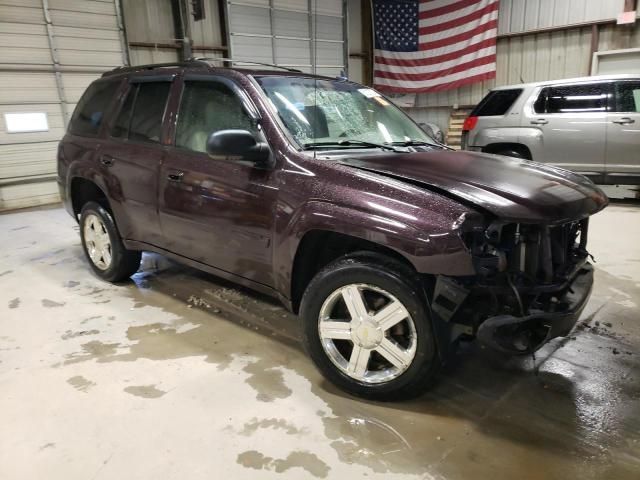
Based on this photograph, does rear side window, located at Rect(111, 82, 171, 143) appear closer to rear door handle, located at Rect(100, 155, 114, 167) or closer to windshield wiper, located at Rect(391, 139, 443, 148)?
rear door handle, located at Rect(100, 155, 114, 167)

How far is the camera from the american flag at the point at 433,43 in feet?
36.8

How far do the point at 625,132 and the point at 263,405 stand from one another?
666cm

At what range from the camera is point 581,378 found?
2.71 m

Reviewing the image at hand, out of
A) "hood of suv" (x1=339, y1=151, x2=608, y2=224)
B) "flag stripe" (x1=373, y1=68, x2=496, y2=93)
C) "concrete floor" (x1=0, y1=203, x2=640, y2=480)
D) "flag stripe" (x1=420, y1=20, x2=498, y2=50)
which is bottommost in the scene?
"concrete floor" (x1=0, y1=203, x2=640, y2=480)

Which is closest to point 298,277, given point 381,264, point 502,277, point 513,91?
point 381,264

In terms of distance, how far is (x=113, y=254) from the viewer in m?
4.08

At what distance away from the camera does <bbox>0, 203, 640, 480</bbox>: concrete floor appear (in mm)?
2082

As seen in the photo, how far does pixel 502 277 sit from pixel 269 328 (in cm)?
172

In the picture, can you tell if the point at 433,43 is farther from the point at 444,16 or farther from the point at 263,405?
the point at 263,405

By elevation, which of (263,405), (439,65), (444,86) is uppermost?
(439,65)

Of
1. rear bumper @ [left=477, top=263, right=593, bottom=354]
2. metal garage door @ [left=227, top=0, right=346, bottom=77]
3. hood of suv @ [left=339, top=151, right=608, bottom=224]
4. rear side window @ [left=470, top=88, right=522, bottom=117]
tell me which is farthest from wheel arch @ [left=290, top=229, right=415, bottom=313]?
metal garage door @ [left=227, top=0, right=346, bottom=77]

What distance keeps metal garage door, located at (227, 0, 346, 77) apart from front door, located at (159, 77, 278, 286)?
7.34 metres

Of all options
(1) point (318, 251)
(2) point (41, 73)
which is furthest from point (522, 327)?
(2) point (41, 73)

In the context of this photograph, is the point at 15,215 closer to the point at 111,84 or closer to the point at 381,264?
the point at 111,84
